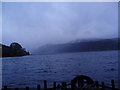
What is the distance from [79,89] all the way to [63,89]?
104 cm

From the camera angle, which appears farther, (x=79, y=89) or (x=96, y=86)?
(x=96, y=86)

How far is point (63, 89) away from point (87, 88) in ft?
5.74

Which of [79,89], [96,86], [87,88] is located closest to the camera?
[87,88]

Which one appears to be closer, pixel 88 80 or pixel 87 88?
pixel 87 88

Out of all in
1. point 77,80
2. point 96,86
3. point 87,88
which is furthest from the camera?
point 77,80

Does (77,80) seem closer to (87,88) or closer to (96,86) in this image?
(96,86)

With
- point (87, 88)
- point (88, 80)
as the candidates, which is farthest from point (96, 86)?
point (87, 88)

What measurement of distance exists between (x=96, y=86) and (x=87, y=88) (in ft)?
7.05

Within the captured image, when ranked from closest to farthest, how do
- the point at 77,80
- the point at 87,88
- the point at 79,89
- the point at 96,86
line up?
1. the point at 87,88
2. the point at 79,89
3. the point at 96,86
4. the point at 77,80

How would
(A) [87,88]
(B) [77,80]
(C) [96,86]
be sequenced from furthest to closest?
(B) [77,80] → (C) [96,86] → (A) [87,88]

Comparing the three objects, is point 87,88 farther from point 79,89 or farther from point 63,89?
point 63,89

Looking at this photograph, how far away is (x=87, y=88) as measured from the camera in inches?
340

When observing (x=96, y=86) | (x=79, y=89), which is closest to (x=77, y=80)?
(x=96, y=86)

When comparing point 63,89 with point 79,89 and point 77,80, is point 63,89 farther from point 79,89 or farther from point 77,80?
point 77,80
